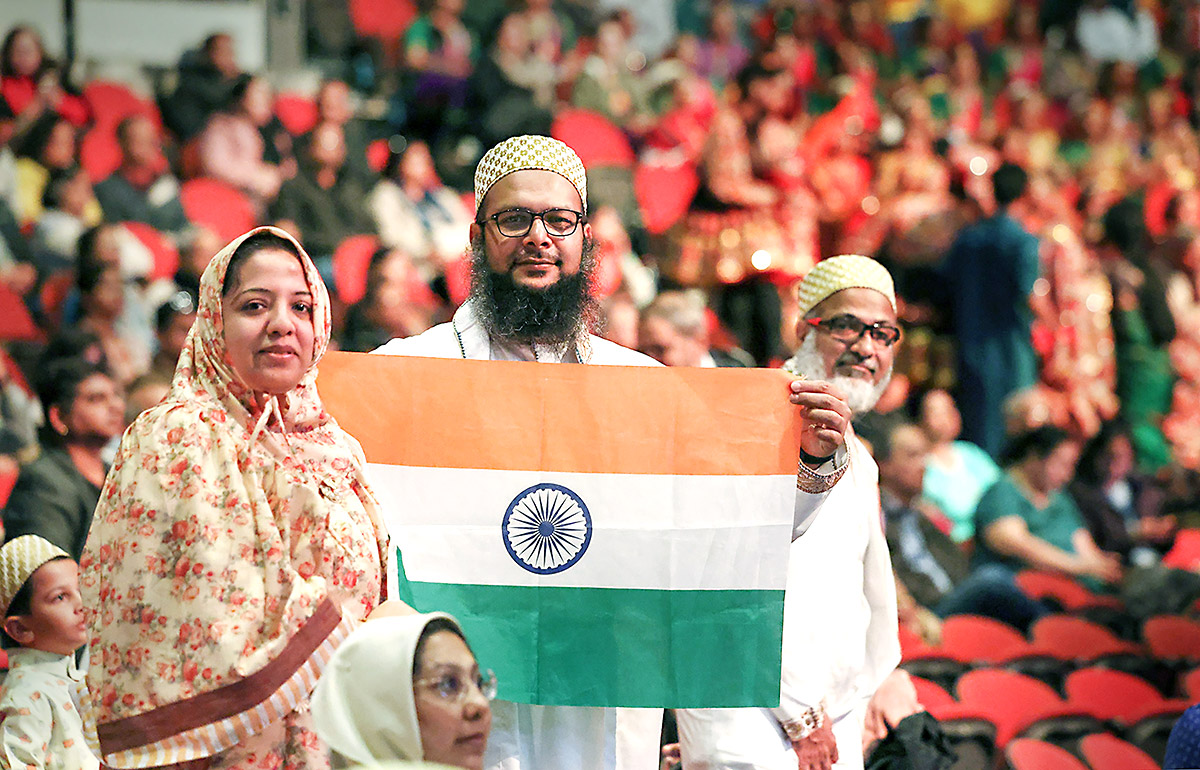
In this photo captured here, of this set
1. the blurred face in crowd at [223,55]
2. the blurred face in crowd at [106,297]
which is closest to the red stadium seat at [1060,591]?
the blurred face in crowd at [106,297]

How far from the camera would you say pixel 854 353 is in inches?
179

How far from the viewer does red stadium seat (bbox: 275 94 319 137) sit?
10381 millimetres

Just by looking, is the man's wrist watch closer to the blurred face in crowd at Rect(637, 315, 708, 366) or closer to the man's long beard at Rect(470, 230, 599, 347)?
the man's long beard at Rect(470, 230, 599, 347)

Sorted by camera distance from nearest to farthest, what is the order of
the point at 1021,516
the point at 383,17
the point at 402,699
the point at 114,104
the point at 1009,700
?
1. the point at 402,699
2. the point at 1009,700
3. the point at 1021,516
4. the point at 114,104
5. the point at 383,17

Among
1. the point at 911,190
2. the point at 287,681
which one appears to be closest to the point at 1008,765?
the point at 287,681

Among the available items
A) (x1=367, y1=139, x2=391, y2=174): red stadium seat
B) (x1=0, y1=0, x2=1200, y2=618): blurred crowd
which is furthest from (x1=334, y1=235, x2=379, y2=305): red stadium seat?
(x1=367, y1=139, x2=391, y2=174): red stadium seat

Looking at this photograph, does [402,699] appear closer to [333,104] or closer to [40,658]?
[40,658]

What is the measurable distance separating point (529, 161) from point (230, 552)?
147 cm

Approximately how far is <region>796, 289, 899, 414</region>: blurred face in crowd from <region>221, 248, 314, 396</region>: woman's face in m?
1.96

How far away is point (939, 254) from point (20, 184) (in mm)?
5855

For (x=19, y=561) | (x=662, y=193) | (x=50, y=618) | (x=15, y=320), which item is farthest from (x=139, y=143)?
(x=50, y=618)

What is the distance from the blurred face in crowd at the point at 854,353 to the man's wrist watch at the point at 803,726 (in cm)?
97

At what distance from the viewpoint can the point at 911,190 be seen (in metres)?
10.6

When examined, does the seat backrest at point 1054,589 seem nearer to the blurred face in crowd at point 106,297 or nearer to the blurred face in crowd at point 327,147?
the blurred face in crowd at point 106,297
